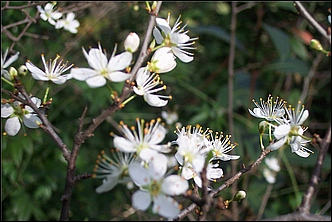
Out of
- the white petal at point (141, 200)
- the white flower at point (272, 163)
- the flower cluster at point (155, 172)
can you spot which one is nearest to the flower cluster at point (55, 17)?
the flower cluster at point (155, 172)

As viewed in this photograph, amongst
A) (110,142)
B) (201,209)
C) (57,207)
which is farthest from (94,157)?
(201,209)

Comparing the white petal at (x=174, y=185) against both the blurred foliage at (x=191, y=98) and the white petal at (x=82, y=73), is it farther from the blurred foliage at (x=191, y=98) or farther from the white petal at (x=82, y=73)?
the blurred foliage at (x=191, y=98)

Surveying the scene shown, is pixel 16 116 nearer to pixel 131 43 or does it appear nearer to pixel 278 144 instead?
pixel 131 43

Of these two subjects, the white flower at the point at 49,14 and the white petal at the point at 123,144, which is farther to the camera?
the white flower at the point at 49,14

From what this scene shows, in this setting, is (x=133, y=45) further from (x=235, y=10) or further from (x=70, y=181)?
(x=235, y=10)

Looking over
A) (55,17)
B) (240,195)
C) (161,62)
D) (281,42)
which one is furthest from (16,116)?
(281,42)

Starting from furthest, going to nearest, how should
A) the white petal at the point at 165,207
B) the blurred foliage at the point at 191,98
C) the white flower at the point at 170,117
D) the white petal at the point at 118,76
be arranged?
the white flower at the point at 170,117, the blurred foliage at the point at 191,98, the white petal at the point at 118,76, the white petal at the point at 165,207

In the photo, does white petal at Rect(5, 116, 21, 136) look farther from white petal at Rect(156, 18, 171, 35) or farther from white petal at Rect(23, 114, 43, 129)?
white petal at Rect(156, 18, 171, 35)
